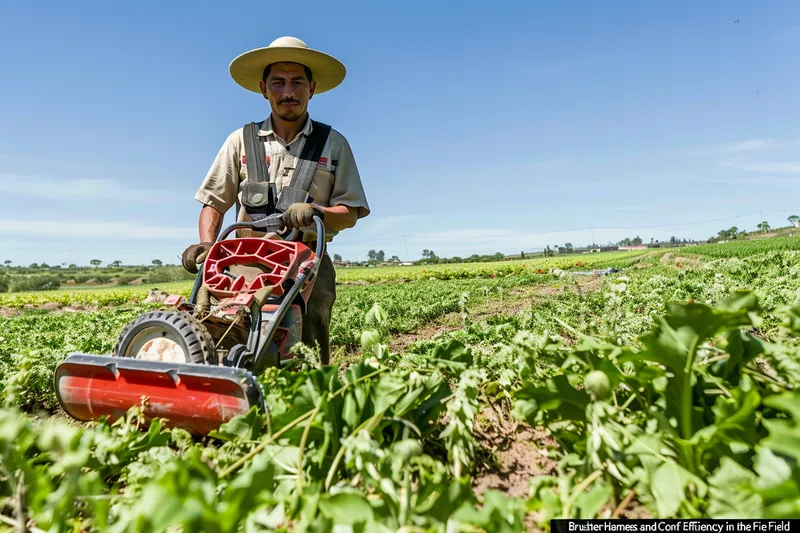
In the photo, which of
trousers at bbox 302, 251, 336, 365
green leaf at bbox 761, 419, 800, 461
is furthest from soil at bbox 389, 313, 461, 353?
green leaf at bbox 761, 419, 800, 461

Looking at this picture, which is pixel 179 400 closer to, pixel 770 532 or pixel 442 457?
pixel 442 457

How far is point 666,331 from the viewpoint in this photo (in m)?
1.19

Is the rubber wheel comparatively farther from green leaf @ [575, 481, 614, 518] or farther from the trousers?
green leaf @ [575, 481, 614, 518]

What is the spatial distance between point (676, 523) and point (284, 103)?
3.58 metres

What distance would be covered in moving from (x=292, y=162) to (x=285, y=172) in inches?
3.6

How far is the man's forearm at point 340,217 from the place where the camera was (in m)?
3.75

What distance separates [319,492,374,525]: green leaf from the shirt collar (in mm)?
3382

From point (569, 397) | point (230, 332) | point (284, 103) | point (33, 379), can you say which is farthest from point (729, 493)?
point (33, 379)

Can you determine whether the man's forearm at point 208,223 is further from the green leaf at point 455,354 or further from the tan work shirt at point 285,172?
the green leaf at point 455,354

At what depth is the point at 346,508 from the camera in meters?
0.93

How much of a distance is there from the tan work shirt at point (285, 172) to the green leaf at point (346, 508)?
3072mm

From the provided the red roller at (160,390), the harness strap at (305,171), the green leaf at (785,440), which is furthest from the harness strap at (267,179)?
the green leaf at (785,440)

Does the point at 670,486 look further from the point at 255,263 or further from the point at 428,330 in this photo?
the point at 428,330

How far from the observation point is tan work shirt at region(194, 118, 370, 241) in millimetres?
3938
